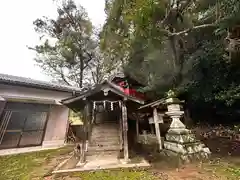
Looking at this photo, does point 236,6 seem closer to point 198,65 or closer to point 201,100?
point 198,65

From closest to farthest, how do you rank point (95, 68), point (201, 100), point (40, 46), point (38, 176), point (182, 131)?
point (38, 176), point (182, 131), point (201, 100), point (40, 46), point (95, 68)

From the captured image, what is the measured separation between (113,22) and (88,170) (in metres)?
10.1

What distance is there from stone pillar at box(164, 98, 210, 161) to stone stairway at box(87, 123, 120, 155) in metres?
2.97

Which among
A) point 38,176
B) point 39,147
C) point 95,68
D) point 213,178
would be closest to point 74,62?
point 95,68

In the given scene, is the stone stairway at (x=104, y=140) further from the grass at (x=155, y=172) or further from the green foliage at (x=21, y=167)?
the grass at (x=155, y=172)

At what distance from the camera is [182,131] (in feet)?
21.6

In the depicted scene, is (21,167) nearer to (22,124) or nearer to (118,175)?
(22,124)

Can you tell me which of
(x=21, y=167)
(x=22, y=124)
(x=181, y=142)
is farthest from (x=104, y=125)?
(x=181, y=142)

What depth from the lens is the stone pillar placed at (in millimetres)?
6137

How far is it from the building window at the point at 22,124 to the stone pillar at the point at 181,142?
320 inches

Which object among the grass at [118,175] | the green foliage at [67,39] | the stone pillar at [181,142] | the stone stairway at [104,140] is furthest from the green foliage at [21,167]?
the green foliage at [67,39]

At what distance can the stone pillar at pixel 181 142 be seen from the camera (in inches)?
242

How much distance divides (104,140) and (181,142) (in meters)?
4.50

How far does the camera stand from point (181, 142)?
246 inches
